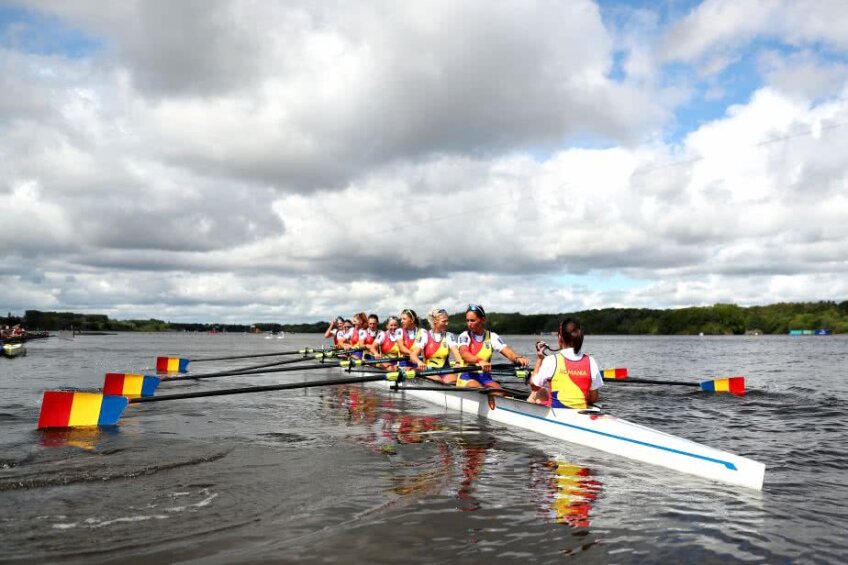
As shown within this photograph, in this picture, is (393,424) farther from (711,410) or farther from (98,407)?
(711,410)

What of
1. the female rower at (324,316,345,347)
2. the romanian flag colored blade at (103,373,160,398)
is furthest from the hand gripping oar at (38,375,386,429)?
the female rower at (324,316,345,347)

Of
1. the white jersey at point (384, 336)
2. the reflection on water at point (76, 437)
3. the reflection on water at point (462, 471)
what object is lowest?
the reflection on water at point (76, 437)

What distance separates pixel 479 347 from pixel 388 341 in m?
8.30

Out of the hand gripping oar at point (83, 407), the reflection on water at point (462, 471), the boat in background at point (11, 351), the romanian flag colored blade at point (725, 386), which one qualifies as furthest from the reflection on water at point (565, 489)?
the boat in background at point (11, 351)

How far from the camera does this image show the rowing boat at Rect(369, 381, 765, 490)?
7.27 meters

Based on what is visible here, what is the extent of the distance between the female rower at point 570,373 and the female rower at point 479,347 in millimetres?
2845

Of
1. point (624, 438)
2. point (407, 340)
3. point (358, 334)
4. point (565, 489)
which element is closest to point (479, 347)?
point (624, 438)

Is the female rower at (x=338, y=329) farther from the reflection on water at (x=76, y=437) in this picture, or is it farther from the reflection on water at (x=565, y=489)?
the reflection on water at (x=565, y=489)

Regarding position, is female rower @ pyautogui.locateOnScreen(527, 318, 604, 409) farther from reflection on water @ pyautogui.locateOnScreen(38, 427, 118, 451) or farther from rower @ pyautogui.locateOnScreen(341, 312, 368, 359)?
rower @ pyautogui.locateOnScreen(341, 312, 368, 359)

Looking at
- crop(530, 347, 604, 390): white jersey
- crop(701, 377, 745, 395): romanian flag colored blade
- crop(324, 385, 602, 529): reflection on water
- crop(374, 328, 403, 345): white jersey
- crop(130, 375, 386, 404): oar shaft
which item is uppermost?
crop(374, 328, 403, 345): white jersey

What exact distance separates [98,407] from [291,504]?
668 centimetres

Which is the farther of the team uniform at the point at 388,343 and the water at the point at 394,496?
the team uniform at the point at 388,343

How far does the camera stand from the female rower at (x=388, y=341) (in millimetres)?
20328

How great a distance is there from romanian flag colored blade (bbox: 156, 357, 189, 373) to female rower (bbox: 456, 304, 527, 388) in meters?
15.2
